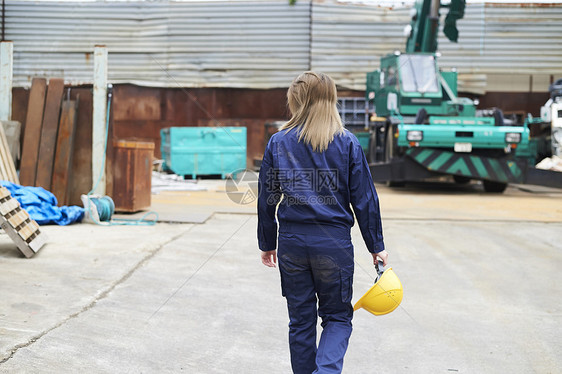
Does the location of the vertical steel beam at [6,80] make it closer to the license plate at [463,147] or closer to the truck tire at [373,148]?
the license plate at [463,147]

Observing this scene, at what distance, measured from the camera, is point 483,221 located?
8828mm

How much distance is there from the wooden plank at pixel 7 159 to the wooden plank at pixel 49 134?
283 mm

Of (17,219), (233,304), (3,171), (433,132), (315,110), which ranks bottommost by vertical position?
(233,304)

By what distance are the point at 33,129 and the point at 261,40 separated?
38.5 ft

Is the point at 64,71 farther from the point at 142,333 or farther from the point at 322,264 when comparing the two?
the point at 322,264

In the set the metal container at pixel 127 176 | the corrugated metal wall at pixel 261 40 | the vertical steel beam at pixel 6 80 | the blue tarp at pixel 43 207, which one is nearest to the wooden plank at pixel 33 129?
the vertical steel beam at pixel 6 80

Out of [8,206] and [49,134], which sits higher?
[49,134]

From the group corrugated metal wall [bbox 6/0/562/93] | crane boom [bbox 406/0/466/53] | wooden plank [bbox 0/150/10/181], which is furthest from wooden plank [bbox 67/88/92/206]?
corrugated metal wall [bbox 6/0/562/93]

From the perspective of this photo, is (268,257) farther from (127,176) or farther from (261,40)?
(261,40)

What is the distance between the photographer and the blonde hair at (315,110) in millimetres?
2904

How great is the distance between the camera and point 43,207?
7.60 m

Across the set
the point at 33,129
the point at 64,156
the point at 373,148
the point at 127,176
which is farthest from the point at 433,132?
the point at 33,129

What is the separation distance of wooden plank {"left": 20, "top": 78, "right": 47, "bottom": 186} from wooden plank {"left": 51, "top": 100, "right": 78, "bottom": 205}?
1.10ft

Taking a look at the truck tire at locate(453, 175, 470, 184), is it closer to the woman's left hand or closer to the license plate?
the license plate
